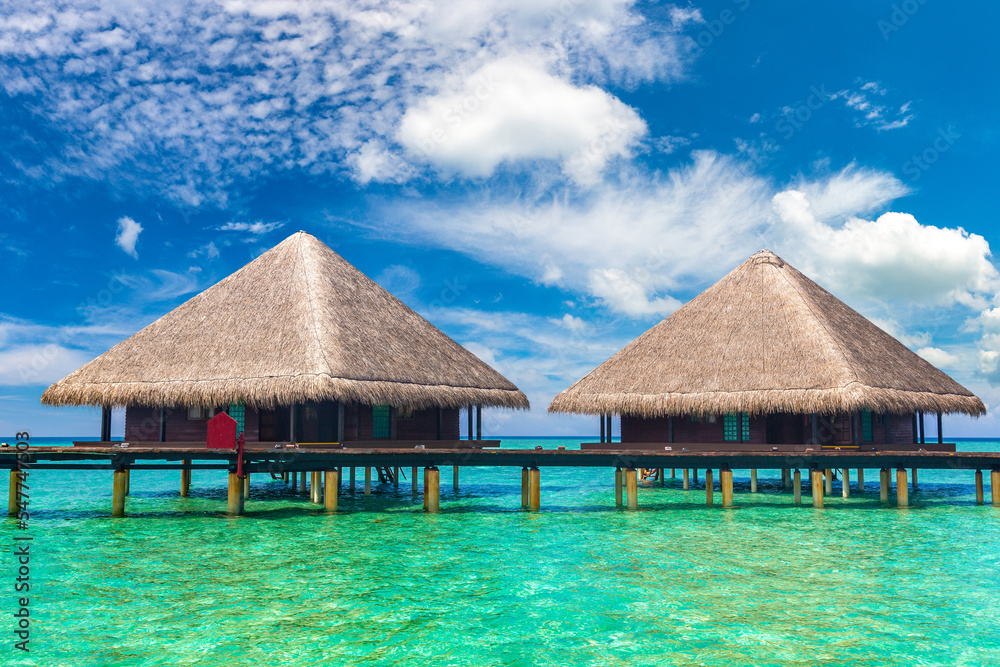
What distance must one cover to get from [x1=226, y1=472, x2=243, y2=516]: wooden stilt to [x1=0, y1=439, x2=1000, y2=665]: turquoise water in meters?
0.43

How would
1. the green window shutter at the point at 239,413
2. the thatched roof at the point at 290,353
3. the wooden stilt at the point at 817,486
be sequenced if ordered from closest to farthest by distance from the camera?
the thatched roof at the point at 290,353
the wooden stilt at the point at 817,486
the green window shutter at the point at 239,413

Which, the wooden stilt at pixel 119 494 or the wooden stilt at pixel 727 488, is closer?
the wooden stilt at pixel 119 494

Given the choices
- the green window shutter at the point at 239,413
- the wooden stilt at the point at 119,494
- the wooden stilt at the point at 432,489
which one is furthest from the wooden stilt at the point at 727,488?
the wooden stilt at the point at 119,494

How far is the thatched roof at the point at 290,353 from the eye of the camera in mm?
21578

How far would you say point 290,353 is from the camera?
22.1 meters

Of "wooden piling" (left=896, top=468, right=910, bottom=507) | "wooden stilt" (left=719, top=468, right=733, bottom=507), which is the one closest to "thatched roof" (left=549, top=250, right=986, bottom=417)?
"wooden piling" (left=896, top=468, right=910, bottom=507)

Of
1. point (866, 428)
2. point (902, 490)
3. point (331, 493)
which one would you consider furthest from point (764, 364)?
point (331, 493)

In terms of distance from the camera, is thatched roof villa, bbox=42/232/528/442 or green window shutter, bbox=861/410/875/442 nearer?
thatched roof villa, bbox=42/232/528/442

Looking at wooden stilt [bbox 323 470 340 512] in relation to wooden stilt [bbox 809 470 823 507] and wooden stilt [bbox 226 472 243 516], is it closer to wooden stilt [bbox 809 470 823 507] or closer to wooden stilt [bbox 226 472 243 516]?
wooden stilt [bbox 226 472 243 516]

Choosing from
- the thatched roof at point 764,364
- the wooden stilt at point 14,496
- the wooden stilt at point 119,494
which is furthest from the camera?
the thatched roof at point 764,364

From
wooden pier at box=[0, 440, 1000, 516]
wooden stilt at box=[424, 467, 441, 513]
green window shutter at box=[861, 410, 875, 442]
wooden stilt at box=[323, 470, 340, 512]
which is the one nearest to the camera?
wooden pier at box=[0, 440, 1000, 516]

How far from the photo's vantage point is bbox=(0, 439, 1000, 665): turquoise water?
9617mm

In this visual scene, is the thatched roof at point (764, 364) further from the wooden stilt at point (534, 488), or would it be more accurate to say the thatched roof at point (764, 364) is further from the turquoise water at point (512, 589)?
the wooden stilt at point (534, 488)

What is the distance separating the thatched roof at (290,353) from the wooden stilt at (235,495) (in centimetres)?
220
